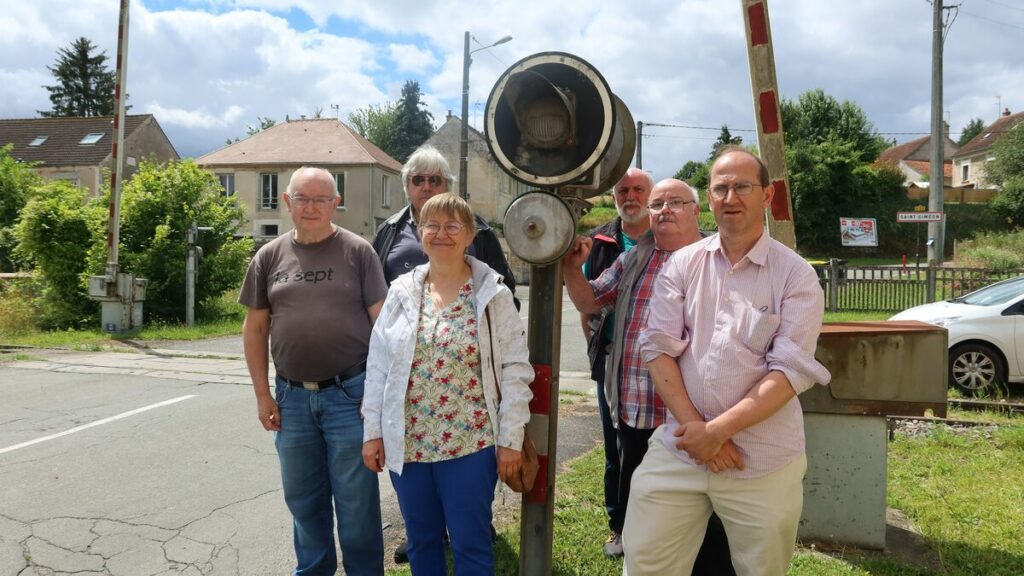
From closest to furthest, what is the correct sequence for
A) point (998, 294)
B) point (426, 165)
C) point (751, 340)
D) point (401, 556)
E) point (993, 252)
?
point (751, 340) → point (426, 165) → point (401, 556) → point (998, 294) → point (993, 252)

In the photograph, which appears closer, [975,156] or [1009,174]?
[1009,174]

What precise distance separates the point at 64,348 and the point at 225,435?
7.65 m

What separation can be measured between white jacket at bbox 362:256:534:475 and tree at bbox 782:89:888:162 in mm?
46991

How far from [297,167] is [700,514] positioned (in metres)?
34.6

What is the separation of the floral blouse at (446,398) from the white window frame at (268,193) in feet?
111

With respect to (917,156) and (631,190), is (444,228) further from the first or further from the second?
(917,156)

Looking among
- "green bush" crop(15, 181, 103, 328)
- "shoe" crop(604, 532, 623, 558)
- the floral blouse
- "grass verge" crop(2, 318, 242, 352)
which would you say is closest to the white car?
"shoe" crop(604, 532, 623, 558)

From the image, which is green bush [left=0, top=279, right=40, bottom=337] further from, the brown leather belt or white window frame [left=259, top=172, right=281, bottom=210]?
white window frame [left=259, top=172, right=281, bottom=210]

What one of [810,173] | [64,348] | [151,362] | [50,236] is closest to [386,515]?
[151,362]

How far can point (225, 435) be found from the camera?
6.12m

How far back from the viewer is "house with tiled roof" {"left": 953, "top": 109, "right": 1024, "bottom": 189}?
5525cm

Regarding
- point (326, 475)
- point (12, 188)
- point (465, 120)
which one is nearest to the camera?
point (326, 475)

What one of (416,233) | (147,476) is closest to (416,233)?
(416,233)

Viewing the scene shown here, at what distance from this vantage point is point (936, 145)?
17.1 metres
